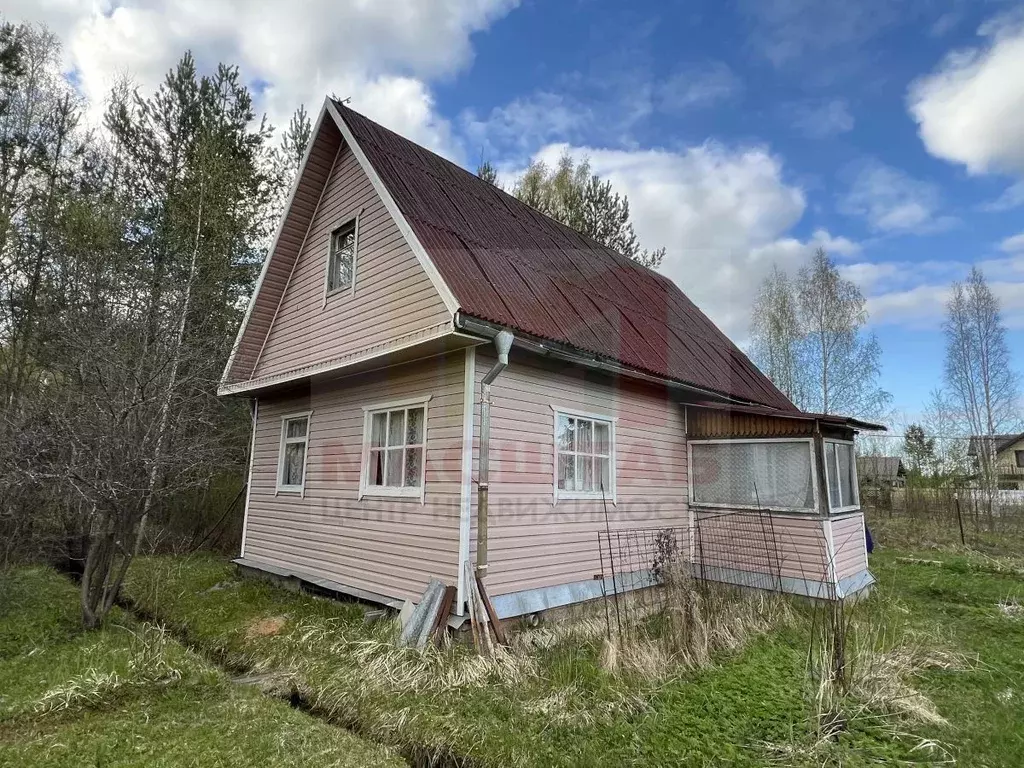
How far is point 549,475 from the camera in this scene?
6430 mm

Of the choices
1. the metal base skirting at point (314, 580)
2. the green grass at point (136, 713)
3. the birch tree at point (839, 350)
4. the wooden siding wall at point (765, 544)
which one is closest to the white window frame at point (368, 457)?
the metal base skirting at point (314, 580)

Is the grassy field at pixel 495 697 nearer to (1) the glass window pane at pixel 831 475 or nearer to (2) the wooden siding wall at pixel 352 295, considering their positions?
(1) the glass window pane at pixel 831 475

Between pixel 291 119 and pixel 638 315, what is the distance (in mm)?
11245

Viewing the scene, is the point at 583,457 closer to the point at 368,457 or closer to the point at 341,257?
the point at 368,457

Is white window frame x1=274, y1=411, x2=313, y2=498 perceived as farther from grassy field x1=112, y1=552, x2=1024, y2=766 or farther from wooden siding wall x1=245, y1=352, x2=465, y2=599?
grassy field x1=112, y1=552, x2=1024, y2=766

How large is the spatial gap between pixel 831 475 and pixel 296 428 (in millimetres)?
7996

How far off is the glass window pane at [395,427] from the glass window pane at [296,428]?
2.35 metres

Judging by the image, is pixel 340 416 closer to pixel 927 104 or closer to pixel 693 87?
pixel 693 87

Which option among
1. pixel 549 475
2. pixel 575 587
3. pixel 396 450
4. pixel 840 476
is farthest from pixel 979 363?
pixel 396 450

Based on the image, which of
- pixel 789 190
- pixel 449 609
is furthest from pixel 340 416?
pixel 789 190

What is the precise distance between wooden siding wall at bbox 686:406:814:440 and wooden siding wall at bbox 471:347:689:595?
2.54 feet

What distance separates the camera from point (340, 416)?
7.50 metres

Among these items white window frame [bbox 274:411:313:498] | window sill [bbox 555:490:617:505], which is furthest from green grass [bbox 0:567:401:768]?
window sill [bbox 555:490:617:505]

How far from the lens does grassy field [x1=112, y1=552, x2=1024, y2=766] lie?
3.49 m
